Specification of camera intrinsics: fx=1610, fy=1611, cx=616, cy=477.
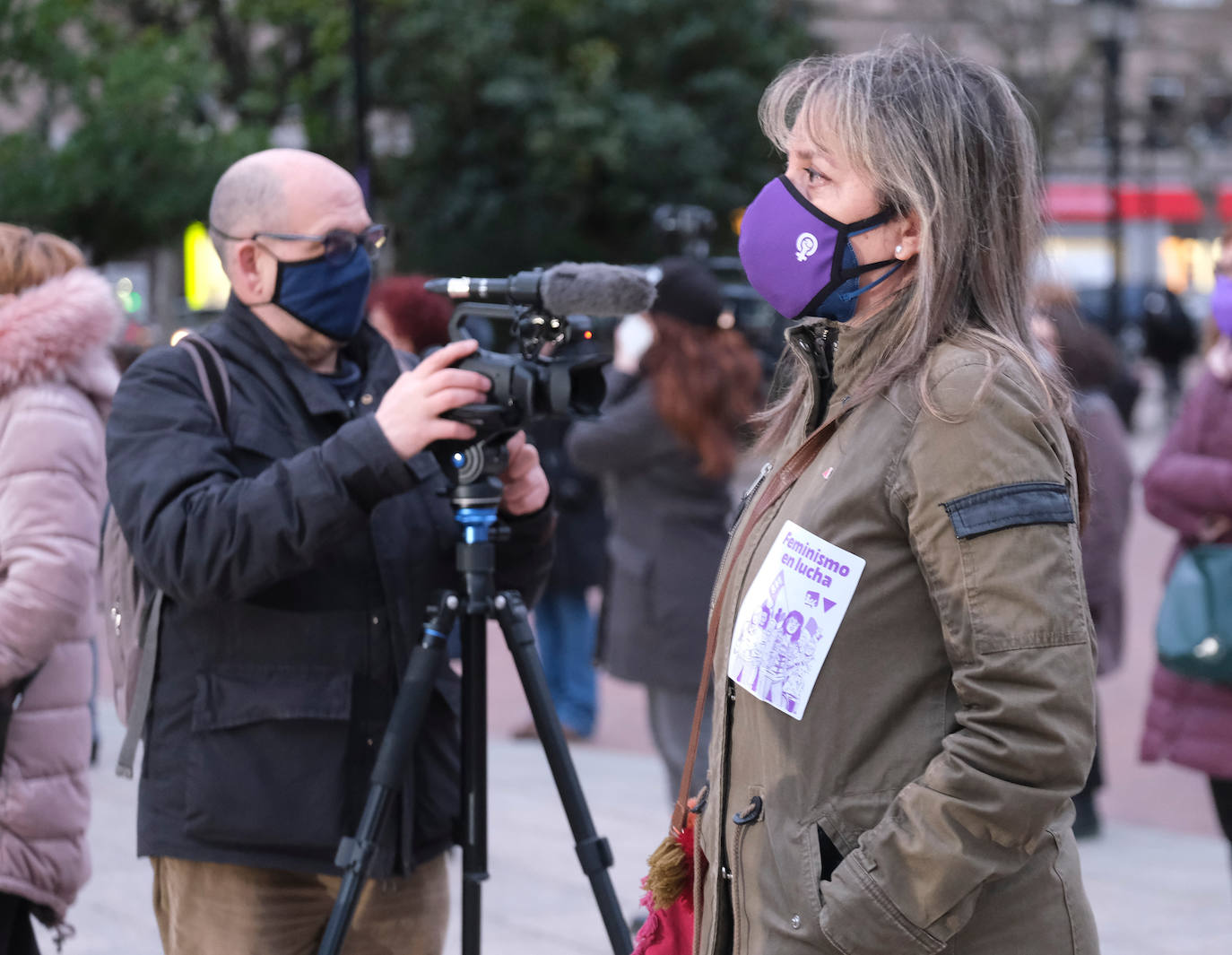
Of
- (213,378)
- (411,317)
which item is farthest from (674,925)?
(411,317)

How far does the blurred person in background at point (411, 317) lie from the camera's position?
6.12m

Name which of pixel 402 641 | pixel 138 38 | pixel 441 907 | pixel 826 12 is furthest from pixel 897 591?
pixel 826 12

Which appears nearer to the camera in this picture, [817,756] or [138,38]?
[817,756]

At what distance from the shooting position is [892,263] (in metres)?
2.10

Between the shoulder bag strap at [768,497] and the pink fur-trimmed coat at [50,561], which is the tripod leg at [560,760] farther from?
the pink fur-trimmed coat at [50,561]

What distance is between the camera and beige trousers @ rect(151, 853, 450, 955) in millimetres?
2797

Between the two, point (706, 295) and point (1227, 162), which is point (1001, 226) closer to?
point (706, 295)

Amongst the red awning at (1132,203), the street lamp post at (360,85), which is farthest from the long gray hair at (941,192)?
the red awning at (1132,203)

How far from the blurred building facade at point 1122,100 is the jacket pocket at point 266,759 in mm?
16309

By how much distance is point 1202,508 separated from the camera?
14.6ft

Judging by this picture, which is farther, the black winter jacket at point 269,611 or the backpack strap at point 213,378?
the backpack strap at point 213,378

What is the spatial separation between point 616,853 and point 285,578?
3.17 m

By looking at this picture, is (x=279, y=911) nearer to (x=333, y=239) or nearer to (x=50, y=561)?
(x=50, y=561)

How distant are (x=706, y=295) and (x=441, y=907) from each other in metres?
2.68
